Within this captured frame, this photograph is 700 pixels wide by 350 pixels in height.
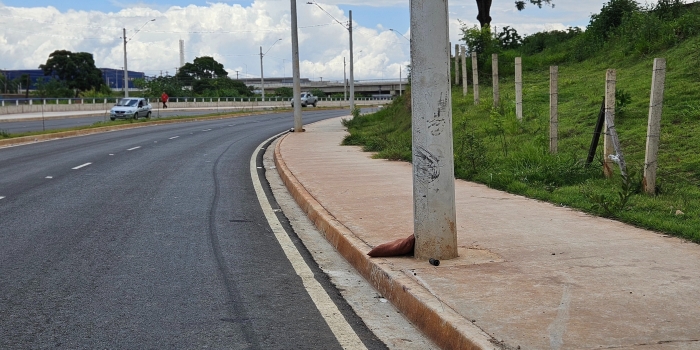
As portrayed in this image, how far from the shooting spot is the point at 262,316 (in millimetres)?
5918

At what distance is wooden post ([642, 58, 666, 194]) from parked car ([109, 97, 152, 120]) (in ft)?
150

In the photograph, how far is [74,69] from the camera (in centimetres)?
11875

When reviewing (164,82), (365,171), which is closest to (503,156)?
(365,171)

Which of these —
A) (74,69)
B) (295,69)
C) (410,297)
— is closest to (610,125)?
(410,297)

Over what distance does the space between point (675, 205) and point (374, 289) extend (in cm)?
431

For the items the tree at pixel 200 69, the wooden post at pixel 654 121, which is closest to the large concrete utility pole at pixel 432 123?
the wooden post at pixel 654 121

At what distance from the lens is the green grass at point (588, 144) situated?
945 cm

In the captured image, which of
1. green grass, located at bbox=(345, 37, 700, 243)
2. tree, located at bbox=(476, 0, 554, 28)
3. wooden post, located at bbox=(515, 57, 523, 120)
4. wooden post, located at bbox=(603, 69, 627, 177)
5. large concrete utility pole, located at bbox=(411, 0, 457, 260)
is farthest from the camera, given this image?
tree, located at bbox=(476, 0, 554, 28)

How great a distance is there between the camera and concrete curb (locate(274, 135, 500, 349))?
4.93 meters

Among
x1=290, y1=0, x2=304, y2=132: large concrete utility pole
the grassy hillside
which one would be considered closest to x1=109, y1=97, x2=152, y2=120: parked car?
x1=290, y1=0, x2=304, y2=132: large concrete utility pole

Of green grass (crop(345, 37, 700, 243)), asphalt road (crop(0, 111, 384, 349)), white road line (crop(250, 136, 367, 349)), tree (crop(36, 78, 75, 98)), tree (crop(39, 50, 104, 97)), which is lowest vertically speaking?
white road line (crop(250, 136, 367, 349))

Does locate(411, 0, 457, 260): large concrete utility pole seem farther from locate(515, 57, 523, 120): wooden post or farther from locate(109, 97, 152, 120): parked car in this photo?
locate(109, 97, 152, 120): parked car

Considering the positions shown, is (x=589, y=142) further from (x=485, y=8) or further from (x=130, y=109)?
(x=130, y=109)

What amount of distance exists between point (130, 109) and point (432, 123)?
158ft
